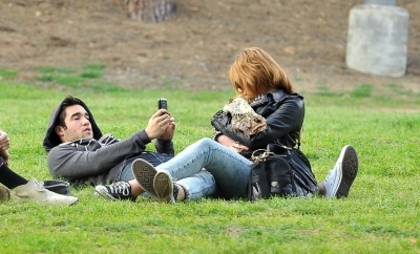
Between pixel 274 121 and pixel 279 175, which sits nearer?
pixel 279 175

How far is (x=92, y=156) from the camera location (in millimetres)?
7543

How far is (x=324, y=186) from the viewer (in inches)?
291

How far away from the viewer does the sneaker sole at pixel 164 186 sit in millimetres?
6586

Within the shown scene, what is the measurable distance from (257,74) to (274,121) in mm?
379

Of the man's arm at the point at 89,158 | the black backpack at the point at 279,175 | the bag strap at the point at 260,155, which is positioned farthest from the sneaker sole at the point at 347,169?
the man's arm at the point at 89,158

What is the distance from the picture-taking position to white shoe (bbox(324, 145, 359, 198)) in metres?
7.27

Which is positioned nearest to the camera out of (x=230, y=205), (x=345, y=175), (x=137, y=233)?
(x=137, y=233)

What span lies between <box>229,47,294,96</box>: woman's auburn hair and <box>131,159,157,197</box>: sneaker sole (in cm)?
111

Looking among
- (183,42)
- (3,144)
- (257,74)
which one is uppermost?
(257,74)

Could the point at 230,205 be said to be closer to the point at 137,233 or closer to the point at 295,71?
the point at 137,233

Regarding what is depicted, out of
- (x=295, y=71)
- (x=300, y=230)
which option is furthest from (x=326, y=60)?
(x=300, y=230)

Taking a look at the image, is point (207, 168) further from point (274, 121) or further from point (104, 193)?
point (104, 193)

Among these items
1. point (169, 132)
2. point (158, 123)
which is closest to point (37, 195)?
point (158, 123)

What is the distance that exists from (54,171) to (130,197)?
104 cm
